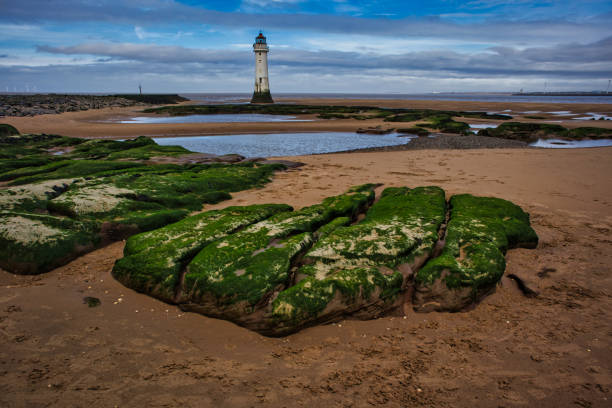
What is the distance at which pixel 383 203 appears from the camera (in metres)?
8.36

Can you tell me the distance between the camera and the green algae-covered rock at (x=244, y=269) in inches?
191

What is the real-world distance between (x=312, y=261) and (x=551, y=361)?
326 centimetres

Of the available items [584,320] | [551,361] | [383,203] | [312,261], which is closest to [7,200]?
[312,261]

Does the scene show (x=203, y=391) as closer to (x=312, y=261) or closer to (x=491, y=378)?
(x=312, y=261)

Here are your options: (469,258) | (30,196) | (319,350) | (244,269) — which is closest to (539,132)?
(469,258)

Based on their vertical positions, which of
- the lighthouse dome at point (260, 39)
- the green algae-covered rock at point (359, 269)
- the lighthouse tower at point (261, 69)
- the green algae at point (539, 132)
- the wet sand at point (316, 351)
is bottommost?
the wet sand at point (316, 351)

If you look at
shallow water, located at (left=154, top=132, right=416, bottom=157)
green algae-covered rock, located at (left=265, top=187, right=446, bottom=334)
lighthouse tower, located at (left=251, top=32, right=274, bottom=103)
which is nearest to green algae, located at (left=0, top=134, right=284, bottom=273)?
green algae-covered rock, located at (left=265, top=187, right=446, bottom=334)

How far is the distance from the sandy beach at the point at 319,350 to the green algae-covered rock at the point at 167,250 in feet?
0.74

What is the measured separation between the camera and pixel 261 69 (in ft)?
205

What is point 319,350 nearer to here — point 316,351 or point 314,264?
point 316,351

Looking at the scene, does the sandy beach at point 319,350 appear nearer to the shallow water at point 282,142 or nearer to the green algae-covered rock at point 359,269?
the green algae-covered rock at point 359,269

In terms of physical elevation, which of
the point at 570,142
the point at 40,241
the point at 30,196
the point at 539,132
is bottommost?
the point at 40,241

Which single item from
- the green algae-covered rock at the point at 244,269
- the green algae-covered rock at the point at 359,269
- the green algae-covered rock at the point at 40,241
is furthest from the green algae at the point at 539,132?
the green algae-covered rock at the point at 40,241

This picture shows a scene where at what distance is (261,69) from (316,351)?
2531 inches
